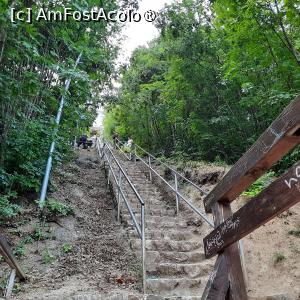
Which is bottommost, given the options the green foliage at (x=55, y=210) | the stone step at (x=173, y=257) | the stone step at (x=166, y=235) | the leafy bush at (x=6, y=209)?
the stone step at (x=173, y=257)

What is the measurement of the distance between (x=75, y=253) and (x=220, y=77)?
663 cm

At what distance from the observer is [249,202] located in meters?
1.64

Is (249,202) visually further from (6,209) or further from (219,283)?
(6,209)

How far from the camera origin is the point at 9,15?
4492mm

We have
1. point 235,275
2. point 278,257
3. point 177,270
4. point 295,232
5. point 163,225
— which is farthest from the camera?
point 163,225

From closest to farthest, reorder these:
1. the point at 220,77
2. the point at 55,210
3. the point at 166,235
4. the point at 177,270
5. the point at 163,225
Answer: the point at 177,270 < the point at 166,235 < the point at 163,225 < the point at 55,210 < the point at 220,77

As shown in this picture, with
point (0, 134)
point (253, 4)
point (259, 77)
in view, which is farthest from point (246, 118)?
point (0, 134)

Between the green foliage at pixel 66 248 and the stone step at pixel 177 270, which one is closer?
the stone step at pixel 177 270

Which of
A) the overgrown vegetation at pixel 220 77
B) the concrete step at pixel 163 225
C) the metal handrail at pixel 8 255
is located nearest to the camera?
the metal handrail at pixel 8 255

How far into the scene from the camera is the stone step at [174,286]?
3990mm

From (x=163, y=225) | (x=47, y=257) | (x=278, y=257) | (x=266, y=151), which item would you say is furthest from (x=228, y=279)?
(x=163, y=225)

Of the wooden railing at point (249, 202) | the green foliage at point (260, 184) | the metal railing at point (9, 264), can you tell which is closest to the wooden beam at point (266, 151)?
the wooden railing at point (249, 202)

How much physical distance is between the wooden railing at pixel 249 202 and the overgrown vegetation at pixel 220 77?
4.79m

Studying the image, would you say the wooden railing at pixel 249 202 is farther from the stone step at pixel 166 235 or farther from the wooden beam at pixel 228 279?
the stone step at pixel 166 235
